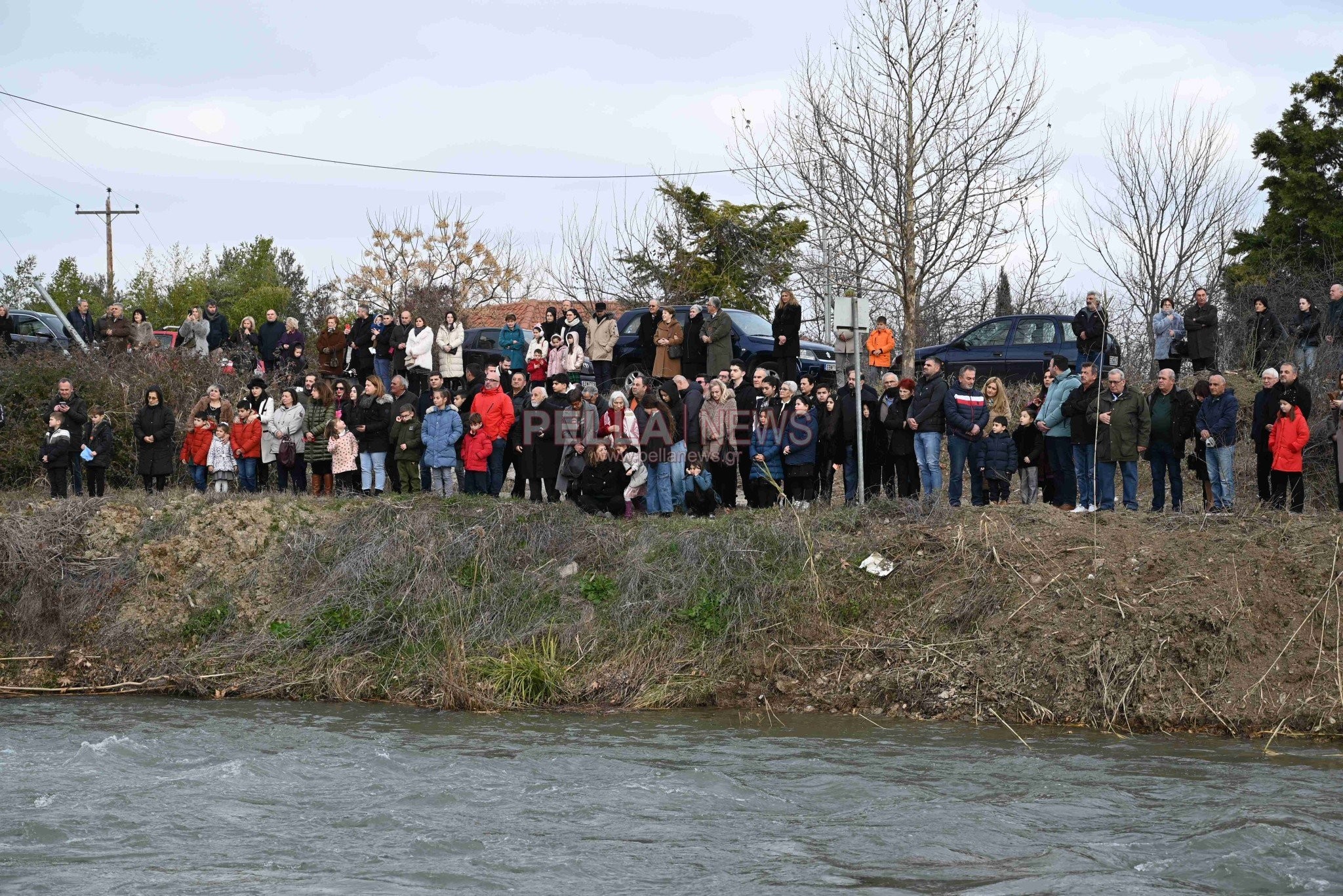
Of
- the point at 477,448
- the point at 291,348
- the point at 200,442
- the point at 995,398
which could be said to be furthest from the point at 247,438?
the point at 995,398

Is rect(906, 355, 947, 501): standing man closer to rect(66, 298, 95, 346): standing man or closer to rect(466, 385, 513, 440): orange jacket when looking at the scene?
rect(466, 385, 513, 440): orange jacket

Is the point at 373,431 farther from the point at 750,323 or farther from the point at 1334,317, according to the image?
the point at 1334,317

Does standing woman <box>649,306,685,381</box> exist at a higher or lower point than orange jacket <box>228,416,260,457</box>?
higher

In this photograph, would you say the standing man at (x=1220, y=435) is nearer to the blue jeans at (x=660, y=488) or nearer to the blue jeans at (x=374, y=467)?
the blue jeans at (x=660, y=488)

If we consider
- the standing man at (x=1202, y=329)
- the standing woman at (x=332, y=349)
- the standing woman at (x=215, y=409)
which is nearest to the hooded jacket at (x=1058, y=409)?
the standing man at (x=1202, y=329)

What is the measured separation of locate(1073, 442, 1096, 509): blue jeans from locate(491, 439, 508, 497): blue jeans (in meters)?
7.09

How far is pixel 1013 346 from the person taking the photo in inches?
900

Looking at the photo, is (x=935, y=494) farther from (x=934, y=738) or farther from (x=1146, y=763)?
(x=1146, y=763)

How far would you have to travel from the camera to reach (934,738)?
1278 centimetres

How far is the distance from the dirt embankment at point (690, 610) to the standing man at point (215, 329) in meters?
7.85

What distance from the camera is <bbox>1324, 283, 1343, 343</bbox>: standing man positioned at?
18.9 meters

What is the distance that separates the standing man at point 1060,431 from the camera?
1545 centimetres

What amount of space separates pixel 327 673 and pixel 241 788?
3.88 m

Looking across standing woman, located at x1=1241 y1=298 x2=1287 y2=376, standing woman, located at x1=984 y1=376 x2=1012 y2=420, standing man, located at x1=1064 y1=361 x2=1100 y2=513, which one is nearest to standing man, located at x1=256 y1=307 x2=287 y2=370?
standing woman, located at x1=984 y1=376 x2=1012 y2=420
